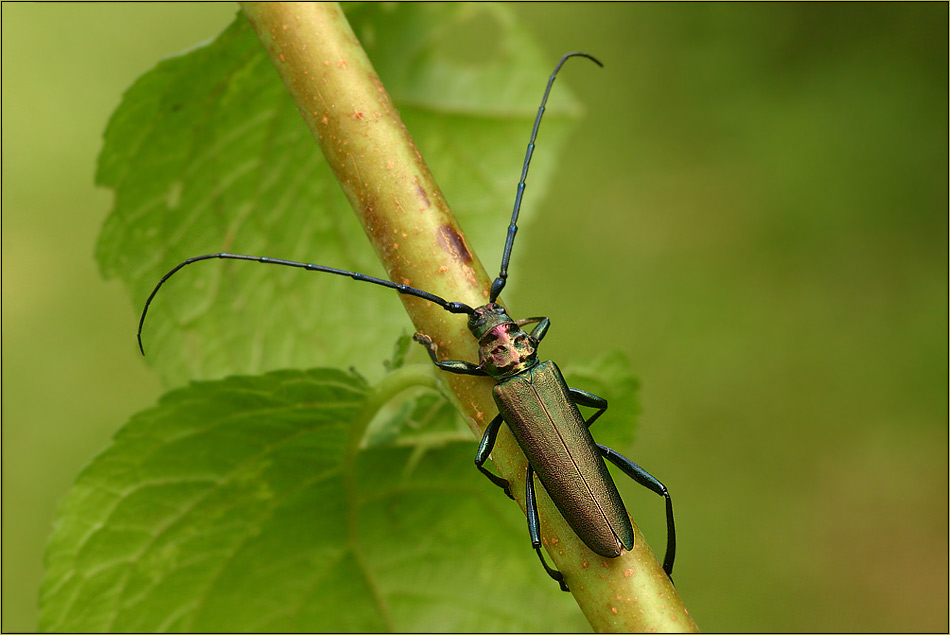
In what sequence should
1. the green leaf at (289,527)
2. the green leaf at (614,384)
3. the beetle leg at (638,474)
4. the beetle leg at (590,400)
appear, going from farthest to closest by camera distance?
the beetle leg at (638,474) < the beetle leg at (590,400) < the green leaf at (614,384) < the green leaf at (289,527)

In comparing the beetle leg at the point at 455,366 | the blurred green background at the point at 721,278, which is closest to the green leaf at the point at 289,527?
the beetle leg at the point at 455,366

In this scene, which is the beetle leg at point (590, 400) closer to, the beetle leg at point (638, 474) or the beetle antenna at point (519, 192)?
the beetle leg at point (638, 474)

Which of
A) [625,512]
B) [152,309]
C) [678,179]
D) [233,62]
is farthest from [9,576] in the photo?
[678,179]

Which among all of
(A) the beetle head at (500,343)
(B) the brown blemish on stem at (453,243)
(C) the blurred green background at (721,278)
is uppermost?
(B) the brown blemish on stem at (453,243)

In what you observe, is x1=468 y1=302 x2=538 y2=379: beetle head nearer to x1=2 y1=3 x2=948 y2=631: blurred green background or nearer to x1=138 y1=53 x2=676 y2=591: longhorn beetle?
x1=138 y1=53 x2=676 y2=591: longhorn beetle

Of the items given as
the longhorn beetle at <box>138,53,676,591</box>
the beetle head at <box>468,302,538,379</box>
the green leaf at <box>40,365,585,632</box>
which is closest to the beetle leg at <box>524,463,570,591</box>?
the longhorn beetle at <box>138,53,676,591</box>
